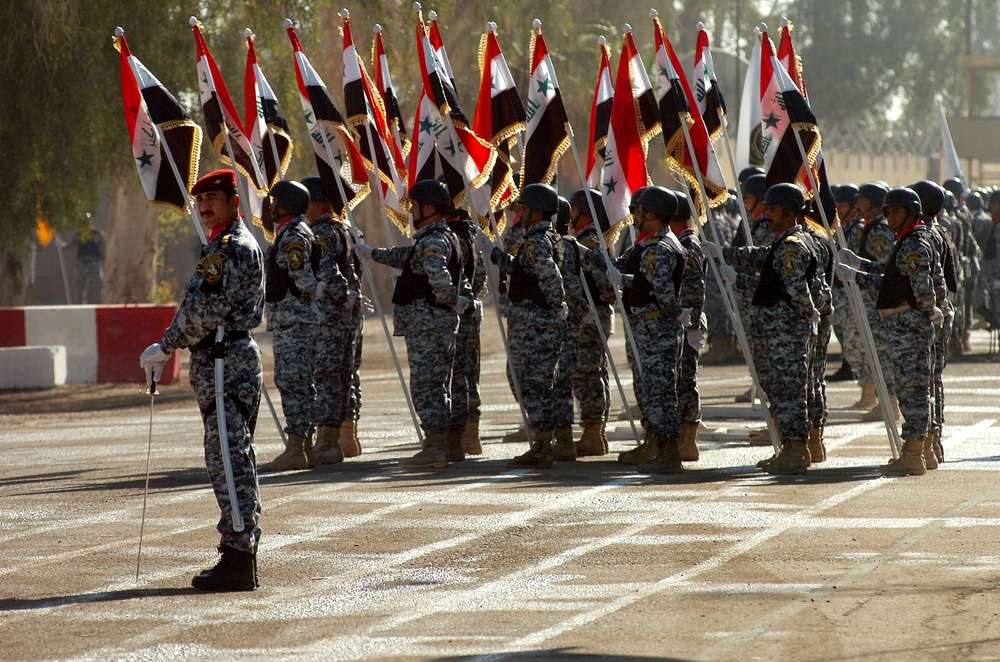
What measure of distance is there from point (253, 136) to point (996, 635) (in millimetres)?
8587

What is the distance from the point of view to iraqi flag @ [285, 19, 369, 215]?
12.2 metres

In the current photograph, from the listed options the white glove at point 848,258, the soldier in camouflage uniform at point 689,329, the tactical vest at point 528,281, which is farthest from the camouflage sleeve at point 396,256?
the white glove at point 848,258

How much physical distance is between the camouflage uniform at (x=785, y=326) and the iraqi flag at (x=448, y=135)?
228 centimetres

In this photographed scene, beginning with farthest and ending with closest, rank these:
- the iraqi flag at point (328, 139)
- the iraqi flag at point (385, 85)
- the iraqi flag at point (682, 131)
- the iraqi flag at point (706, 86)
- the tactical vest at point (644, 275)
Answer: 1. the iraqi flag at point (706, 86)
2. the iraqi flag at point (385, 85)
3. the iraqi flag at point (328, 139)
4. the iraqi flag at point (682, 131)
5. the tactical vest at point (644, 275)

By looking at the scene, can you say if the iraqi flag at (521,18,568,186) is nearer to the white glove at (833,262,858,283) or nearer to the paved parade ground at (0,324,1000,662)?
the paved parade ground at (0,324,1000,662)

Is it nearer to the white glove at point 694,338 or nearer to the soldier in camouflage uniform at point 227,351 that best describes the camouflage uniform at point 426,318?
the white glove at point 694,338

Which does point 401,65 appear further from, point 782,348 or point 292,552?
point 292,552

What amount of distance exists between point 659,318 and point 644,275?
327 mm

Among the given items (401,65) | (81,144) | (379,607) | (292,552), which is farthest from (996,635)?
(401,65)

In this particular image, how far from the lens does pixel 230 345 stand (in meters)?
A: 7.33

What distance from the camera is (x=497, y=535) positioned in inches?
336

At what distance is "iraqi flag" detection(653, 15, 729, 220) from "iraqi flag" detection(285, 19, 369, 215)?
2636 mm

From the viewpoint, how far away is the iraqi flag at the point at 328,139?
12195 millimetres

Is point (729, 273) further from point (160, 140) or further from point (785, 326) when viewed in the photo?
point (160, 140)
